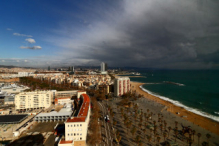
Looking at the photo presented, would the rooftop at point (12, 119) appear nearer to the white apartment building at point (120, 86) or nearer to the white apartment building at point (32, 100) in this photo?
the white apartment building at point (32, 100)

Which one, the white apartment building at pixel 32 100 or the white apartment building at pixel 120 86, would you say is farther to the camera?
the white apartment building at pixel 120 86

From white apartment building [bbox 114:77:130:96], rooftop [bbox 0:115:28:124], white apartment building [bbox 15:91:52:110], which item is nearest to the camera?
rooftop [bbox 0:115:28:124]

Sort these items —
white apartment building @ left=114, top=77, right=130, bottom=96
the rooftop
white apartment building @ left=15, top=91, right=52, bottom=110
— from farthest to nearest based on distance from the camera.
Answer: white apartment building @ left=114, top=77, right=130, bottom=96, white apartment building @ left=15, top=91, right=52, bottom=110, the rooftop

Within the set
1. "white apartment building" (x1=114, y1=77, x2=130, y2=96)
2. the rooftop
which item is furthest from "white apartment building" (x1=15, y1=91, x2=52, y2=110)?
"white apartment building" (x1=114, y1=77, x2=130, y2=96)

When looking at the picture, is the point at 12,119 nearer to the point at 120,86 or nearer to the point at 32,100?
the point at 32,100

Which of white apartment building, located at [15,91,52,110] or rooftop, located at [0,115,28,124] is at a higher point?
→ white apartment building, located at [15,91,52,110]

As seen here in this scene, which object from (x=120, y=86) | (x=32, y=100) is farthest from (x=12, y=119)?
(x=120, y=86)

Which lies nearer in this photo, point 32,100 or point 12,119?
point 12,119

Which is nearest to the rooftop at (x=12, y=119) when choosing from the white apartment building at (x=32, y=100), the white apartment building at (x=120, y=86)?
the white apartment building at (x=32, y=100)

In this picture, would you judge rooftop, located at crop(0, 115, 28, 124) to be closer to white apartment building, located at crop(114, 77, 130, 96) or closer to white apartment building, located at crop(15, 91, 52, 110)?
white apartment building, located at crop(15, 91, 52, 110)

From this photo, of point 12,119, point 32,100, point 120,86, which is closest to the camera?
point 12,119
